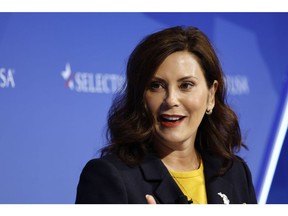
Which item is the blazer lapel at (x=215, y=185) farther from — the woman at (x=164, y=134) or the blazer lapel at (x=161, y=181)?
the blazer lapel at (x=161, y=181)

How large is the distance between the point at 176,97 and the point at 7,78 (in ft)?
4.47

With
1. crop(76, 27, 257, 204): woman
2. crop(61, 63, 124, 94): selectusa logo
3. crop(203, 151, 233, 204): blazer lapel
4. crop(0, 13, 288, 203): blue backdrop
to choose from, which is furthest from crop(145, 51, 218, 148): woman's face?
crop(61, 63, 124, 94): selectusa logo

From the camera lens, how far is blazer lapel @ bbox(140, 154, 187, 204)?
1.46 metres

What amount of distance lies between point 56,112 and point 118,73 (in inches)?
14.2

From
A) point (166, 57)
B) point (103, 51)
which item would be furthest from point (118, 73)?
point (166, 57)

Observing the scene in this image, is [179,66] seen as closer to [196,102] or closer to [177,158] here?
[196,102]

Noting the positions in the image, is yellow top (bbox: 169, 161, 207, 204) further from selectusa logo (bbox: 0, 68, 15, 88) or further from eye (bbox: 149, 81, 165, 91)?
selectusa logo (bbox: 0, 68, 15, 88)

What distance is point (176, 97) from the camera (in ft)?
4.83

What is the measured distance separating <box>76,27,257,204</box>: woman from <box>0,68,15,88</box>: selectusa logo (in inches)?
44.0

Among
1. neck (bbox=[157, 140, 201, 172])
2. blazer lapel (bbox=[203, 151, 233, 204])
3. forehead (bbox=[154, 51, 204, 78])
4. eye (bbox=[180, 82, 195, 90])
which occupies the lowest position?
blazer lapel (bbox=[203, 151, 233, 204])

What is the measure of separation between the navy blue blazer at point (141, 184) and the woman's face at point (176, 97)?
9 centimetres
